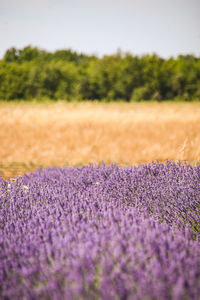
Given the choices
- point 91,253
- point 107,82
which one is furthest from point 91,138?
point 107,82

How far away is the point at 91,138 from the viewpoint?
514cm

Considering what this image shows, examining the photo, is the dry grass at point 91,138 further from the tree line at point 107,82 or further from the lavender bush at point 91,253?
the tree line at point 107,82

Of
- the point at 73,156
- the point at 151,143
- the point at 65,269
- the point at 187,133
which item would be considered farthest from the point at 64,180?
the point at 187,133

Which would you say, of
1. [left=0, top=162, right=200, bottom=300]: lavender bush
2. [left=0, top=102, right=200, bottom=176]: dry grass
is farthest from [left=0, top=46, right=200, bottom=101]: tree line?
[left=0, top=162, right=200, bottom=300]: lavender bush

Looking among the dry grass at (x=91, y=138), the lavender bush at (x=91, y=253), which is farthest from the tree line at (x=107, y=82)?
the lavender bush at (x=91, y=253)

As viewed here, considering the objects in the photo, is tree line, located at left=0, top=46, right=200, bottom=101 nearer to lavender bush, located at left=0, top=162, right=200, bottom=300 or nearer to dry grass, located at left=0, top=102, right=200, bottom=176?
dry grass, located at left=0, top=102, right=200, bottom=176

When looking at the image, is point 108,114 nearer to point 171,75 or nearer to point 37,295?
point 37,295

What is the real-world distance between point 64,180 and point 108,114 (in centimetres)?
401

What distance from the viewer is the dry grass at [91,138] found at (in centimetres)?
450

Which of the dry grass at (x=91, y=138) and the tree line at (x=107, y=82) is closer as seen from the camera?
the dry grass at (x=91, y=138)

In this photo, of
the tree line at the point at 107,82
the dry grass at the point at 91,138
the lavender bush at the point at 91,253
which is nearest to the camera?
the lavender bush at the point at 91,253

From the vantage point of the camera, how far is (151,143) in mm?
4930

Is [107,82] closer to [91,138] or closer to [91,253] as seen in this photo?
[91,138]

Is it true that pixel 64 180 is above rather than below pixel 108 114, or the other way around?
below
